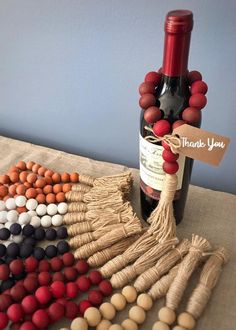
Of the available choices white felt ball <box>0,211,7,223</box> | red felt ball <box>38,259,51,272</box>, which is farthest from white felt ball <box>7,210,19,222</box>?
red felt ball <box>38,259,51,272</box>

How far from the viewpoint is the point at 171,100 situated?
49 centimetres

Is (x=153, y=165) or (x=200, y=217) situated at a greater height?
(x=153, y=165)

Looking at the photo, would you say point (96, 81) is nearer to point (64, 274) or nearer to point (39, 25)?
point (39, 25)

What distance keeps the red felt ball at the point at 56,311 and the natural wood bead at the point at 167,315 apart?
0.13 metres

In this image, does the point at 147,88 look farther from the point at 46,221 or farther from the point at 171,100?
the point at 46,221

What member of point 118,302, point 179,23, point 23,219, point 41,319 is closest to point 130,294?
point 118,302

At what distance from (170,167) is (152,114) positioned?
8 centimetres

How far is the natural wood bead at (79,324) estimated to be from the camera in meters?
0.44

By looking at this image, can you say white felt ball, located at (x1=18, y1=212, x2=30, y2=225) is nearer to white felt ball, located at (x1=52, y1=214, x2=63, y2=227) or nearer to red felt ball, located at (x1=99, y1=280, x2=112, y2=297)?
white felt ball, located at (x1=52, y1=214, x2=63, y2=227)

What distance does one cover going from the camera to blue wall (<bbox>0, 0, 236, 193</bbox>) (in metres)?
0.58

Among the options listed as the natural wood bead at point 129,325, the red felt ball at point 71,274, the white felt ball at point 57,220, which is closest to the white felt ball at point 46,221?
the white felt ball at point 57,220

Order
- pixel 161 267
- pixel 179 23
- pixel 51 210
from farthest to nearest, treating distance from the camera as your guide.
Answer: pixel 51 210
pixel 161 267
pixel 179 23

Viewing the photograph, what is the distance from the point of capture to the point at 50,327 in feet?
1.51

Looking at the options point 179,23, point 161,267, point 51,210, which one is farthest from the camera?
point 51,210
